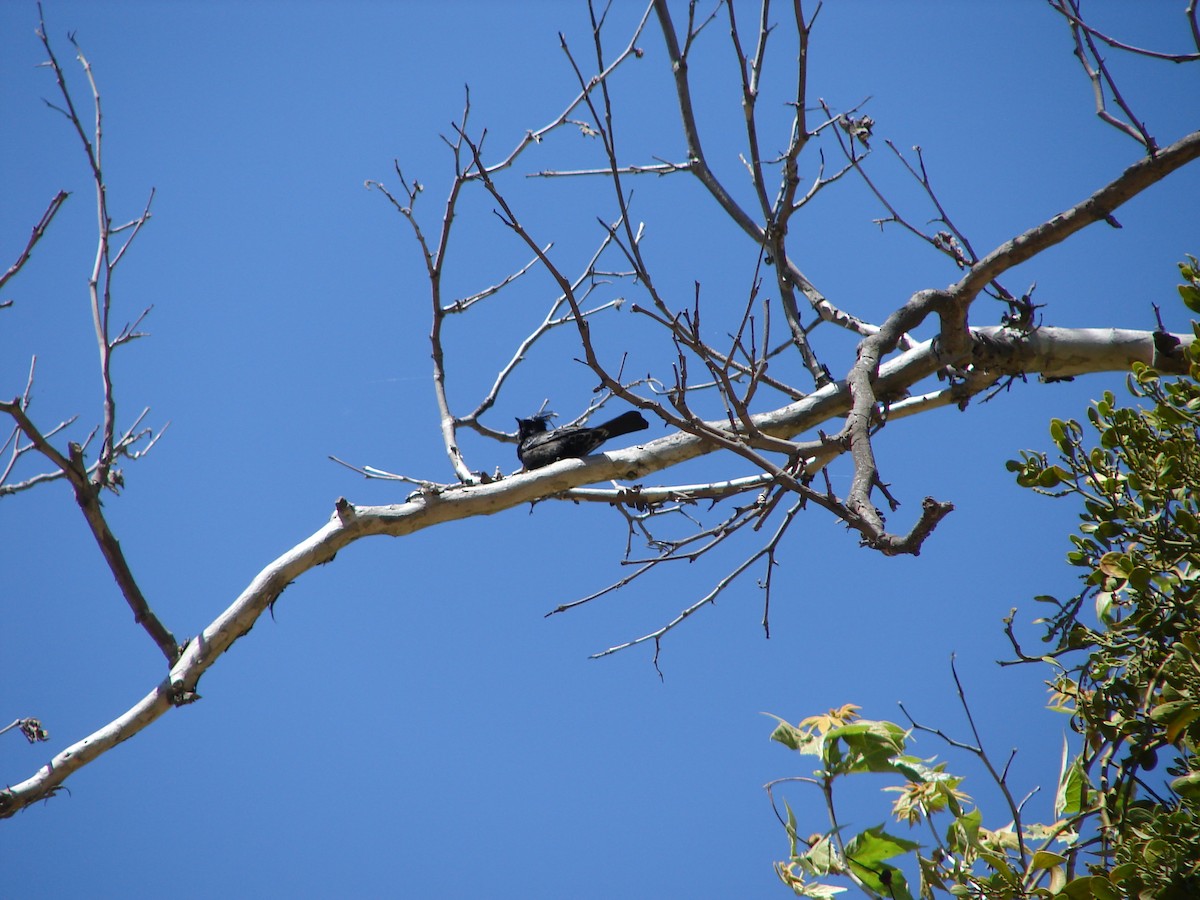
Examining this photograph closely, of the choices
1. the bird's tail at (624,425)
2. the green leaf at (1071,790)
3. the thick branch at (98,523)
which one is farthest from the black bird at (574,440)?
the green leaf at (1071,790)

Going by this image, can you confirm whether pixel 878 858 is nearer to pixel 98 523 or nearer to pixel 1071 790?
pixel 1071 790

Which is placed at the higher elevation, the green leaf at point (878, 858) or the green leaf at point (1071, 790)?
the green leaf at point (1071, 790)

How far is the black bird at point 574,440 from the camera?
3.29 m

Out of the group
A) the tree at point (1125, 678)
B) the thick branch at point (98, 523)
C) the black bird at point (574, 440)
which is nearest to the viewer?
the tree at point (1125, 678)

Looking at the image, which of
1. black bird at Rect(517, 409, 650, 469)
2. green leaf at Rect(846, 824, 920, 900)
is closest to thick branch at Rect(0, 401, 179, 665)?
black bird at Rect(517, 409, 650, 469)

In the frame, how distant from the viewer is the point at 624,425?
3.36 m

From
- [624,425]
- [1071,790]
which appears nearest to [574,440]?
[624,425]

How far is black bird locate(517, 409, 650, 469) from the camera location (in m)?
3.29

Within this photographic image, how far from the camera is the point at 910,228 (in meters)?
3.12

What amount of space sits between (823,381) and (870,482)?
163 centimetres

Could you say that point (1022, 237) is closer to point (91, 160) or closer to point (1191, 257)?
point (1191, 257)

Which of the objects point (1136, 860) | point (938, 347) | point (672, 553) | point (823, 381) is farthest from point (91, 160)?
point (1136, 860)

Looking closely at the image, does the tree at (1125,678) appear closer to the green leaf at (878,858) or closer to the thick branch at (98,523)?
the green leaf at (878,858)

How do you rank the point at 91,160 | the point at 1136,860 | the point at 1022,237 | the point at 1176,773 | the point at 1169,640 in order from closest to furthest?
the point at 1136,860 → the point at 1176,773 → the point at 1169,640 → the point at 1022,237 → the point at 91,160
